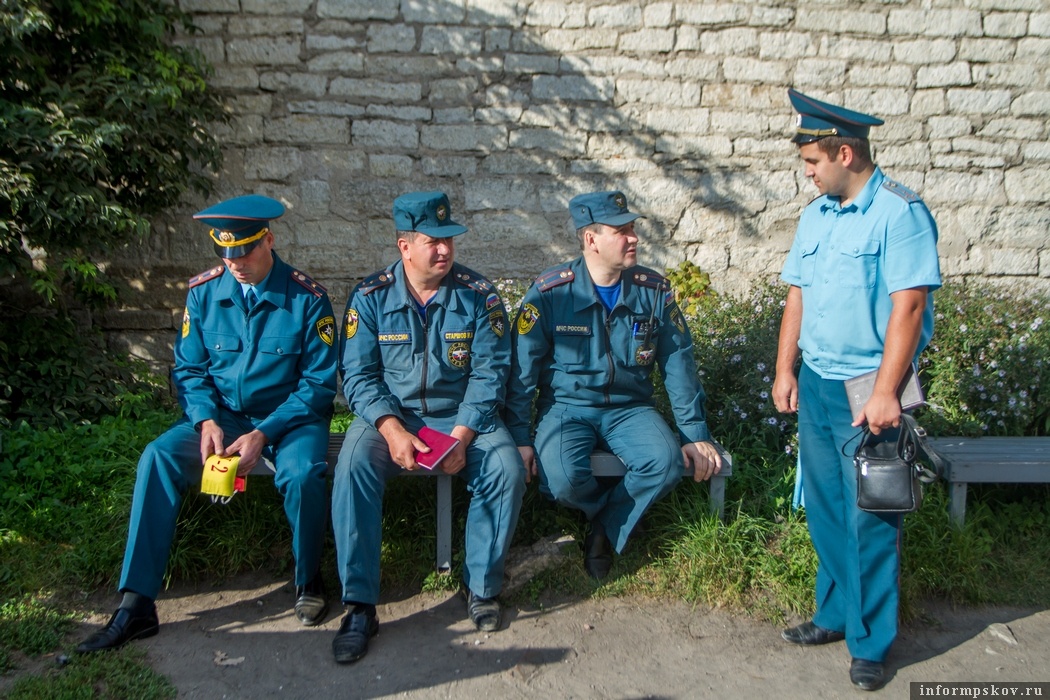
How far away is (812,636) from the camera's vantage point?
10.6 feet

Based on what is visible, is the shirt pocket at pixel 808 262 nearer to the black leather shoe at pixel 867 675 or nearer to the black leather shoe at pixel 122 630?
the black leather shoe at pixel 867 675

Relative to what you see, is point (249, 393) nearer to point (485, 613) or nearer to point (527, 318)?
point (527, 318)

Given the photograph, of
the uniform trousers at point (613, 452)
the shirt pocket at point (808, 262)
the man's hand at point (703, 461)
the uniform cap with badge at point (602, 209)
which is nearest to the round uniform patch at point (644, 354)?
the uniform trousers at point (613, 452)

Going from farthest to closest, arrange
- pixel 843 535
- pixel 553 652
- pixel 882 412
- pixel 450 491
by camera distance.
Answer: pixel 450 491
pixel 553 652
pixel 843 535
pixel 882 412

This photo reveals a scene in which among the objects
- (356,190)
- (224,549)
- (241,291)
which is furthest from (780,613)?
(356,190)

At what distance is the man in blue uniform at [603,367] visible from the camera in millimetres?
3617

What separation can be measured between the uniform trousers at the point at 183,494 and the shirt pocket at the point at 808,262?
1.96 metres

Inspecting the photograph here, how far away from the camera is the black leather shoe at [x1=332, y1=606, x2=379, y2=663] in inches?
122

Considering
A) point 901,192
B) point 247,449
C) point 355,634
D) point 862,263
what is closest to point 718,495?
point 862,263

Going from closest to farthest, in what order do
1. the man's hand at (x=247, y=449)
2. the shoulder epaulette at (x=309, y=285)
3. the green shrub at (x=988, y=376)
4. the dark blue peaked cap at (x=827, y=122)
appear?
the dark blue peaked cap at (x=827, y=122) < the man's hand at (x=247, y=449) < the shoulder epaulette at (x=309, y=285) < the green shrub at (x=988, y=376)

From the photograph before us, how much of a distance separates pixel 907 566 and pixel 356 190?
3.85 metres

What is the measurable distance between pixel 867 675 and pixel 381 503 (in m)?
1.85

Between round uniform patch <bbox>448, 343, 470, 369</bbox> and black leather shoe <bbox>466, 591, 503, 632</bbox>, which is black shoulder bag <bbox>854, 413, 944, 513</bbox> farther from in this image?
round uniform patch <bbox>448, 343, 470, 369</bbox>

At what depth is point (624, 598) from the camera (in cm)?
355
